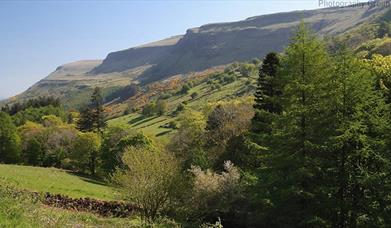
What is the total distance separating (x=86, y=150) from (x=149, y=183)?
150 ft

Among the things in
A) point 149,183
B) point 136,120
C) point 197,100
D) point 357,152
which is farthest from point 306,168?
point 197,100

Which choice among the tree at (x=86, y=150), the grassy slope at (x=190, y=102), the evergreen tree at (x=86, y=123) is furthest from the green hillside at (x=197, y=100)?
the tree at (x=86, y=150)

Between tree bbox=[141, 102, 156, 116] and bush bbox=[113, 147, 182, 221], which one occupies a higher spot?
bush bbox=[113, 147, 182, 221]

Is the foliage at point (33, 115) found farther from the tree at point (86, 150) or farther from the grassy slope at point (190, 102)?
the tree at point (86, 150)

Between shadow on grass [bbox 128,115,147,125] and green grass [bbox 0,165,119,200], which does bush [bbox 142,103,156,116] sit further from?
green grass [bbox 0,165,119,200]

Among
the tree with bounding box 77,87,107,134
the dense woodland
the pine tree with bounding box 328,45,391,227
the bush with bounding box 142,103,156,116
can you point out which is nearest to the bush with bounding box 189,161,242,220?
the dense woodland

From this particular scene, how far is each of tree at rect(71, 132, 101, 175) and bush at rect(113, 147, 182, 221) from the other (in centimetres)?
4166

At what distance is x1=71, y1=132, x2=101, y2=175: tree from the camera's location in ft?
245

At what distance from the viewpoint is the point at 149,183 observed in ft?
104

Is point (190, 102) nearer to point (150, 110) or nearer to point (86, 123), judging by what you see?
point (150, 110)

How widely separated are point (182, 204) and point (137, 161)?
6.56 metres

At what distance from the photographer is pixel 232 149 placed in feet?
156

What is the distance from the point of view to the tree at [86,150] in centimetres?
7475

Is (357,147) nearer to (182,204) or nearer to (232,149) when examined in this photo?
(182,204)
